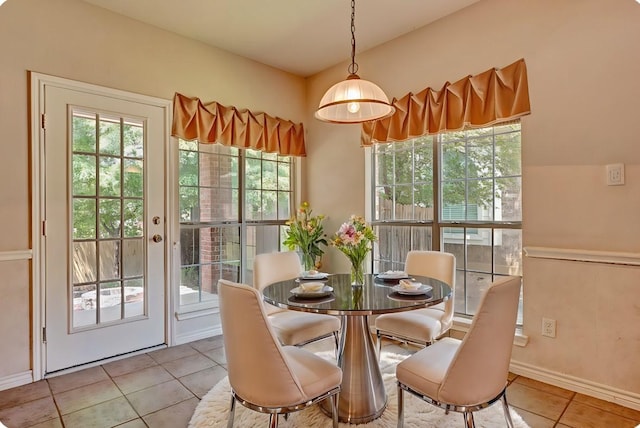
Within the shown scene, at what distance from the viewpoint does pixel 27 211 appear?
8.34 feet

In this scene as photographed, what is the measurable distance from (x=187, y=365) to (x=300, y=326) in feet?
3.67

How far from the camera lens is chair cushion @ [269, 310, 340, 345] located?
2.27 meters

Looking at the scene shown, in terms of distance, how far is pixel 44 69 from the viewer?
2.60m

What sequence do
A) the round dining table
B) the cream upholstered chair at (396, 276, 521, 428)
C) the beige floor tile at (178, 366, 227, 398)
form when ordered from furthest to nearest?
1. the beige floor tile at (178, 366, 227, 398)
2. the round dining table
3. the cream upholstered chair at (396, 276, 521, 428)

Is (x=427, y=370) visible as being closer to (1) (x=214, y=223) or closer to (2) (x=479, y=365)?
(2) (x=479, y=365)

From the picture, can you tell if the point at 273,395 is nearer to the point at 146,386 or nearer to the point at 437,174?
the point at 146,386

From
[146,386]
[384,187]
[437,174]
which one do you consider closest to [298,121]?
[384,187]

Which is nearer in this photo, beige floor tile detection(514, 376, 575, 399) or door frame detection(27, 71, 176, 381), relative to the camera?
beige floor tile detection(514, 376, 575, 399)

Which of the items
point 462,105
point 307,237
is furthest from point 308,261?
point 462,105

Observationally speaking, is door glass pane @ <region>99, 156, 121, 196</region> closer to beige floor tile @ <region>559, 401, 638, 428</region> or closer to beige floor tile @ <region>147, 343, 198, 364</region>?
beige floor tile @ <region>147, 343, 198, 364</region>

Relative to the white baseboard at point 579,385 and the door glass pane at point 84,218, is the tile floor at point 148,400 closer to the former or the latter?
the white baseboard at point 579,385

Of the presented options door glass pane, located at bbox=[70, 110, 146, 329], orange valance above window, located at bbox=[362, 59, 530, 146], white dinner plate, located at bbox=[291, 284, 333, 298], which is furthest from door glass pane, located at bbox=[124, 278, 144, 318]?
orange valance above window, located at bbox=[362, 59, 530, 146]

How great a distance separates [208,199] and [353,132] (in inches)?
63.5

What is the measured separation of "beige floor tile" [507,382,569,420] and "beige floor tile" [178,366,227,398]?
6.36ft
